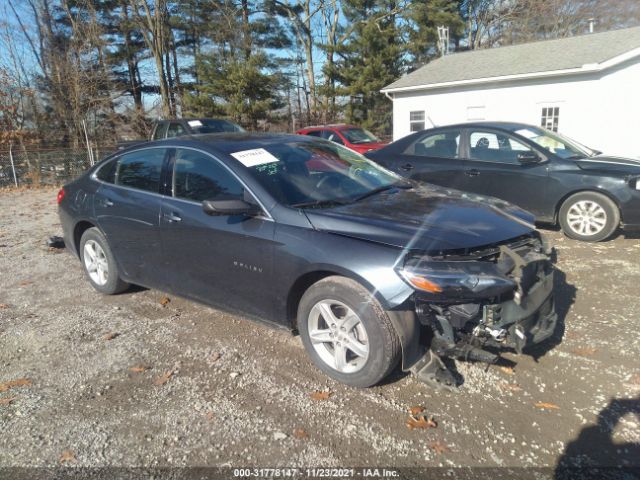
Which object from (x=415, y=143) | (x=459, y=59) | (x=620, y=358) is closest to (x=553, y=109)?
(x=459, y=59)

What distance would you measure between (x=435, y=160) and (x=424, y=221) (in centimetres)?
409

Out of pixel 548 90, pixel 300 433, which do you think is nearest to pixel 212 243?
pixel 300 433

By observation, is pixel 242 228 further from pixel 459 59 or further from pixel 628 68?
pixel 459 59

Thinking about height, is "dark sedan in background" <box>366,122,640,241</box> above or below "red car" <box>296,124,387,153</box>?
below

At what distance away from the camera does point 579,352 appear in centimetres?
338

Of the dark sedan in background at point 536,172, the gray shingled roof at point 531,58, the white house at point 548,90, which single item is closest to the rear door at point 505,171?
the dark sedan in background at point 536,172

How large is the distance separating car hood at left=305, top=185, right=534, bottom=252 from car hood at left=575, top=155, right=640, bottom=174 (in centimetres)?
306

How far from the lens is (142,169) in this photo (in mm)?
4238

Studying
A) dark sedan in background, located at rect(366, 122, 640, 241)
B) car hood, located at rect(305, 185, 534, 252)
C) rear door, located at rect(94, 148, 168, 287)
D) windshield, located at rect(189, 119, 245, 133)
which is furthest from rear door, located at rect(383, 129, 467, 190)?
windshield, located at rect(189, 119, 245, 133)

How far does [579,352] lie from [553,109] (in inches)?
600

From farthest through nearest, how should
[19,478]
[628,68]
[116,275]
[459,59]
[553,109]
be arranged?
1. [459,59]
2. [553,109]
3. [628,68]
4. [116,275]
5. [19,478]

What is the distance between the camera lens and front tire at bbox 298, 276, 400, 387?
279cm

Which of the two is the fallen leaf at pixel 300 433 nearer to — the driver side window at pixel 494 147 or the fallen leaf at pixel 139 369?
the fallen leaf at pixel 139 369

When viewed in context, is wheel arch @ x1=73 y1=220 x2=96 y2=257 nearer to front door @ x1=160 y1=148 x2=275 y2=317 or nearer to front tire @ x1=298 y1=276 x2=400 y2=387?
front door @ x1=160 y1=148 x2=275 y2=317
